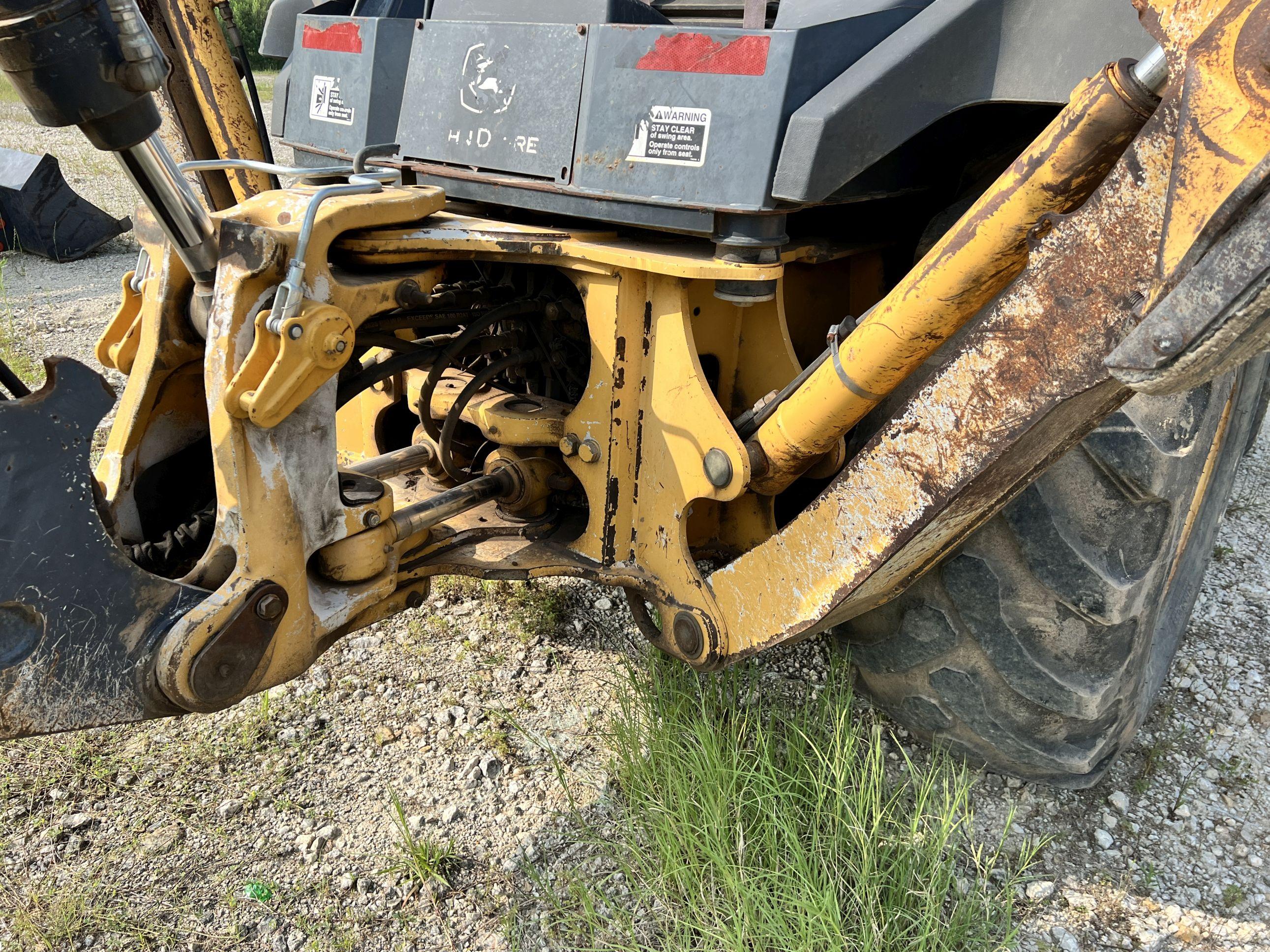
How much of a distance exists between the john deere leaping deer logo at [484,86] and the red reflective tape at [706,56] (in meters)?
0.31

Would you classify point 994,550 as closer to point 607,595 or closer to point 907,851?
point 907,851

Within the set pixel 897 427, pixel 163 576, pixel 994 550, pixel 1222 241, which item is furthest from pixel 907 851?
pixel 163 576

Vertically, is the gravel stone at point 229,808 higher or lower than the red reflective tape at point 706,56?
lower

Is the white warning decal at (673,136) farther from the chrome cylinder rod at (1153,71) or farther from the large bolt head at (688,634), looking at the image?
the large bolt head at (688,634)

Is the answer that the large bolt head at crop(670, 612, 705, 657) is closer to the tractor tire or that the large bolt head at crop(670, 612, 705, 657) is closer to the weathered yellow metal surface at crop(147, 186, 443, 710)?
the tractor tire

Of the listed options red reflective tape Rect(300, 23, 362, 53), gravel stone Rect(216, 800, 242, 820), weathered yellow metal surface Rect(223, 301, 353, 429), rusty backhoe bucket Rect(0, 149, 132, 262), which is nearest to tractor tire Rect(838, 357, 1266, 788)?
weathered yellow metal surface Rect(223, 301, 353, 429)

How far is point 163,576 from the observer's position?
168cm

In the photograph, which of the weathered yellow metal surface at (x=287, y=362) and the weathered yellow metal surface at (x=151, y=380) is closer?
the weathered yellow metal surface at (x=287, y=362)

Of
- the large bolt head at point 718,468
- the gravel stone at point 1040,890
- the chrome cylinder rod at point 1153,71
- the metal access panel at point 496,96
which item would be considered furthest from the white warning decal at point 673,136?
the gravel stone at point 1040,890

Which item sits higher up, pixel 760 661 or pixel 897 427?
pixel 897 427

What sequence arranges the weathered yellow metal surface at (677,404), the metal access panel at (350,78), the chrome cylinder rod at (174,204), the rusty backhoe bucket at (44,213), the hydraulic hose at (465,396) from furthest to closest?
the rusty backhoe bucket at (44,213)
the metal access panel at (350,78)
the hydraulic hose at (465,396)
the chrome cylinder rod at (174,204)
the weathered yellow metal surface at (677,404)

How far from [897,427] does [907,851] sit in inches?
31.7

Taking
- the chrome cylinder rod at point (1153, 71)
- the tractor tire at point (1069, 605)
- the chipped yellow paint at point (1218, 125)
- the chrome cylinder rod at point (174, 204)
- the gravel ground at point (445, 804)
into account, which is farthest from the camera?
the gravel ground at point (445, 804)

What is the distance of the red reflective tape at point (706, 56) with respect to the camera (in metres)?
1.50
